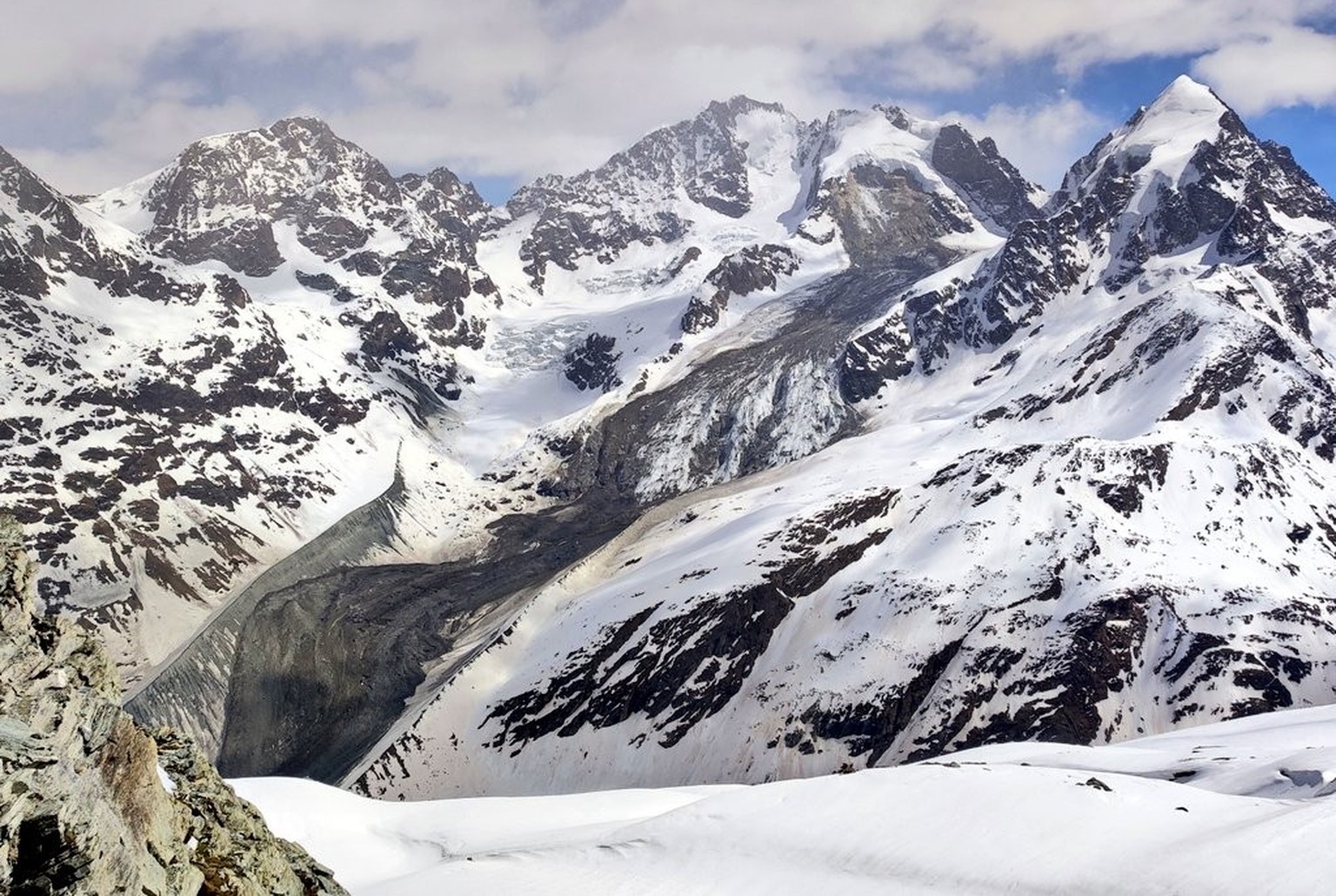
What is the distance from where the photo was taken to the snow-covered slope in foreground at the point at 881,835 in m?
37.7

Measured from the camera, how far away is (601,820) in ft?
199

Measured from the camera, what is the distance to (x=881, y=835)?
150 ft

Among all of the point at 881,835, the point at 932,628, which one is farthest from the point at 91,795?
the point at 932,628

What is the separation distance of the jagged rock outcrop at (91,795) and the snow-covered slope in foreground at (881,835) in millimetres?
17280

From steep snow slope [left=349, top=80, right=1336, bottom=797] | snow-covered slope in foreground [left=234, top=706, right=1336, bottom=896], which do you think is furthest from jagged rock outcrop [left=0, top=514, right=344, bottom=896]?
steep snow slope [left=349, top=80, right=1336, bottom=797]

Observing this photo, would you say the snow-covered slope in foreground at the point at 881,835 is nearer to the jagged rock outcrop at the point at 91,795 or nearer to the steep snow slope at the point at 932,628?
the jagged rock outcrop at the point at 91,795

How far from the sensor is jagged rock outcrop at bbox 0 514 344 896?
65.7 feet

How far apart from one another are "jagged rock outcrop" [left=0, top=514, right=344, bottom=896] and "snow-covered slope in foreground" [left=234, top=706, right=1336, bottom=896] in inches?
680

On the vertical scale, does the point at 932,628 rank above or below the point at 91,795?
below

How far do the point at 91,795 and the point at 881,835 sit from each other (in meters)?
33.6

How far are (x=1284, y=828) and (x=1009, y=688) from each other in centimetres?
8202

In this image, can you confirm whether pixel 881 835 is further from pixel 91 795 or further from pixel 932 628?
pixel 932 628

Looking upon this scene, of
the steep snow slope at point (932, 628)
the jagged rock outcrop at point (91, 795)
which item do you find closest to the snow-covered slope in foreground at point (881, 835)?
the jagged rock outcrop at point (91, 795)

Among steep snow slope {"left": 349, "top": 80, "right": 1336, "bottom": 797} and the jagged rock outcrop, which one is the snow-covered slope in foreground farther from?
steep snow slope {"left": 349, "top": 80, "right": 1336, "bottom": 797}
